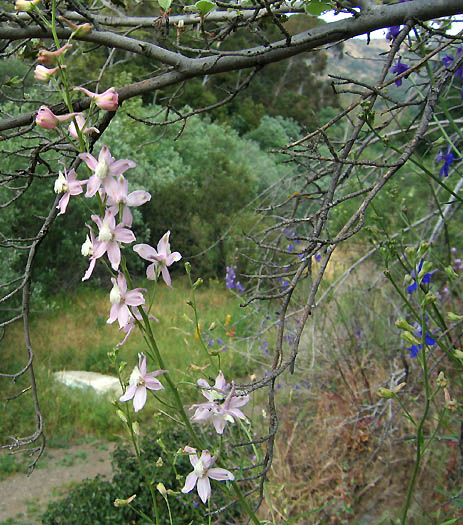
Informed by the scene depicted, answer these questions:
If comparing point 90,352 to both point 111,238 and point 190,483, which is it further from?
point 111,238

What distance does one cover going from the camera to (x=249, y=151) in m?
12.7

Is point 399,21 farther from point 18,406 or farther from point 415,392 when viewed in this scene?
point 18,406

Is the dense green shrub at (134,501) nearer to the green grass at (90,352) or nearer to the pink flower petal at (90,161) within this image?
the green grass at (90,352)

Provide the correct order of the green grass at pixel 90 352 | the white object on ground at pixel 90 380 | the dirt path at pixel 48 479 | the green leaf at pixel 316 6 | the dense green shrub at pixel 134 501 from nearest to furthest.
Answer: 1. the green leaf at pixel 316 6
2. the dense green shrub at pixel 134 501
3. the dirt path at pixel 48 479
4. the green grass at pixel 90 352
5. the white object on ground at pixel 90 380

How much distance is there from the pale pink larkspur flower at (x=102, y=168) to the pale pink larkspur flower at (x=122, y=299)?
13 cm

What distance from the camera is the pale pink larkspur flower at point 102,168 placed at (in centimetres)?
78

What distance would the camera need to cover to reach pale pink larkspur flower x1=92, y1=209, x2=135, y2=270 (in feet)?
2.59

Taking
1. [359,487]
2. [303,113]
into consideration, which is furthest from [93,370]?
[303,113]

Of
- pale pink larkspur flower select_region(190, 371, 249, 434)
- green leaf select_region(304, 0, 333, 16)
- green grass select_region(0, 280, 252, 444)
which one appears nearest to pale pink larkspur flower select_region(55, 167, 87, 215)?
pale pink larkspur flower select_region(190, 371, 249, 434)

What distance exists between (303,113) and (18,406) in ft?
51.1

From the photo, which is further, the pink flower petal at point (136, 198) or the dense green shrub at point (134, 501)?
the dense green shrub at point (134, 501)

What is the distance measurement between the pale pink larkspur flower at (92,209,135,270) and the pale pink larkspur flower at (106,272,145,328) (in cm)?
3

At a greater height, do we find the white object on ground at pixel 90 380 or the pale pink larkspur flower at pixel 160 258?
the pale pink larkspur flower at pixel 160 258

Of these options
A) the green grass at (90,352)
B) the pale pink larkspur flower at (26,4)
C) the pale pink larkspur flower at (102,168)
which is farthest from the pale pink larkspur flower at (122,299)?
the green grass at (90,352)
